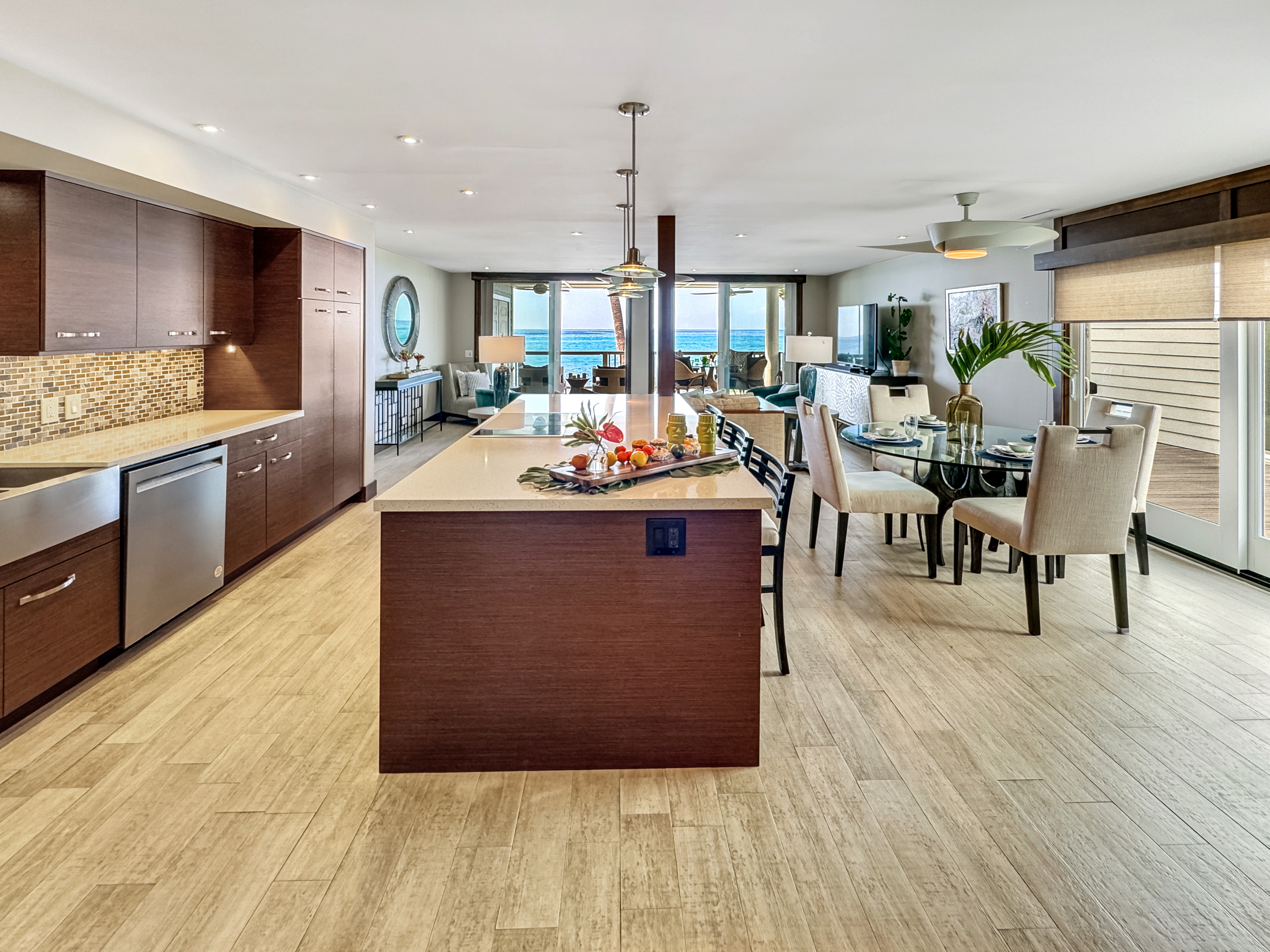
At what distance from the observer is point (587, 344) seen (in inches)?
541

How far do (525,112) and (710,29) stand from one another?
1.19 meters

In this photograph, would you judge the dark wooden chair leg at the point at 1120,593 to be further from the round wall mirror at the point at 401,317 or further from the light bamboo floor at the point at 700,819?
the round wall mirror at the point at 401,317

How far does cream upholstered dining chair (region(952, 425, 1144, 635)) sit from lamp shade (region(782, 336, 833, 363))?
5.35 metres

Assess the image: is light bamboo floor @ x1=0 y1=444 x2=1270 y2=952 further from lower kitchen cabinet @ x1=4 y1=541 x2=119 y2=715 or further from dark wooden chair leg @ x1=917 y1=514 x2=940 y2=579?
dark wooden chair leg @ x1=917 y1=514 x2=940 y2=579

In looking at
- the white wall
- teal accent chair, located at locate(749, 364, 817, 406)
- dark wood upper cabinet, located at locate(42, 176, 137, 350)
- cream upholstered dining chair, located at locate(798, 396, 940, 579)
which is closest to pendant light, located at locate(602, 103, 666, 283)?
cream upholstered dining chair, located at locate(798, 396, 940, 579)

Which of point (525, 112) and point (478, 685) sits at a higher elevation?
point (525, 112)

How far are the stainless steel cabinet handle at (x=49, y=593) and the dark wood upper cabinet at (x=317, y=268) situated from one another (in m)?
2.72

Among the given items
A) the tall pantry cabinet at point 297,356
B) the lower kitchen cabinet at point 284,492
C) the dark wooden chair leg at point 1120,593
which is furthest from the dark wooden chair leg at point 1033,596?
the tall pantry cabinet at point 297,356

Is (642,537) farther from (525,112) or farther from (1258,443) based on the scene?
(1258,443)

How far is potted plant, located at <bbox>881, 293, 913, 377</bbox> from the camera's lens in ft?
31.6

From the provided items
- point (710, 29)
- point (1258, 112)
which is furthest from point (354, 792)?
point (1258, 112)

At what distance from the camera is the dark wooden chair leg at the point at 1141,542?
4.58 metres

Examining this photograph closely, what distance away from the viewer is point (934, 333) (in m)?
9.13

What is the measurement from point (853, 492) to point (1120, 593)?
1.36 m
